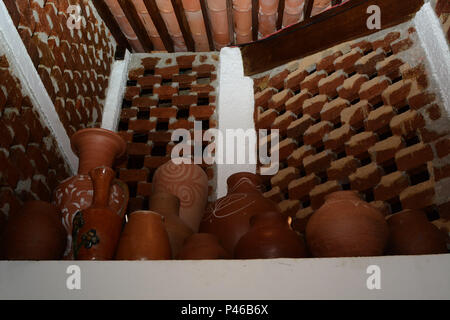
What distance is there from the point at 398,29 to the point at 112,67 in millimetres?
2032

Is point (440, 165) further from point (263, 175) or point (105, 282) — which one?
point (105, 282)

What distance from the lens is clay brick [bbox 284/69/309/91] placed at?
2793mm

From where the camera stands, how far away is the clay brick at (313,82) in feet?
8.80

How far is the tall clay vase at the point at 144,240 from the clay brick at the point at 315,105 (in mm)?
1427

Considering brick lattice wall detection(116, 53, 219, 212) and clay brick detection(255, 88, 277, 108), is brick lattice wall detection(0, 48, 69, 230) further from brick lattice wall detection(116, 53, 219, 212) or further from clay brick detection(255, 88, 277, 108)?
clay brick detection(255, 88, 277, 108)

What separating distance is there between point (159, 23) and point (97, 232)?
202 centimetres

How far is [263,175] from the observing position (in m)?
2.66

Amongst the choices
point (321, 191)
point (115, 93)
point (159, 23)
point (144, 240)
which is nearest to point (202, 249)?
point (144, 240)

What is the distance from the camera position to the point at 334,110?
251cm

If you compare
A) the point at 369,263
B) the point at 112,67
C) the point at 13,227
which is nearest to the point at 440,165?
the point at 369,263

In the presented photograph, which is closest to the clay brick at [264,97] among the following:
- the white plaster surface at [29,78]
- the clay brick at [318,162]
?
the clay brick at [318,162]

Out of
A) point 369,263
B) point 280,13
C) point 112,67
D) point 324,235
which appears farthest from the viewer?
point 112,67

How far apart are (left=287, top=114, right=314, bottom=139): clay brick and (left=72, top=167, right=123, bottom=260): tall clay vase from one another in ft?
4.62

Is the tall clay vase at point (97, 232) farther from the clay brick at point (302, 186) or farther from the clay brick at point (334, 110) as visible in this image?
the clay brick at point (334, 110)
